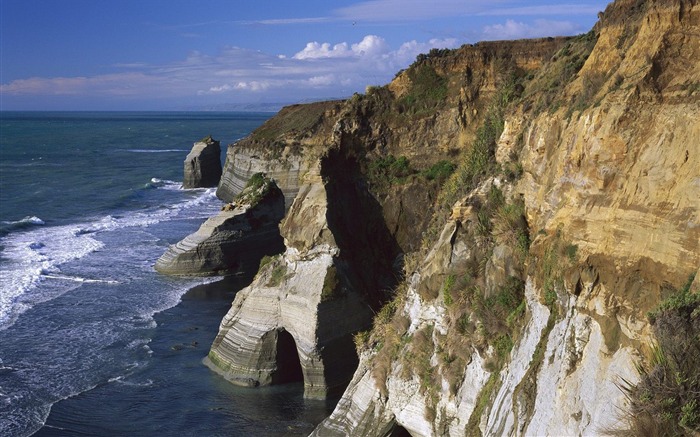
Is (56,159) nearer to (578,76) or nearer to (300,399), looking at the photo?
(300,399)

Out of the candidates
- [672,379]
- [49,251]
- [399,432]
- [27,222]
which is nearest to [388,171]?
[399,432]

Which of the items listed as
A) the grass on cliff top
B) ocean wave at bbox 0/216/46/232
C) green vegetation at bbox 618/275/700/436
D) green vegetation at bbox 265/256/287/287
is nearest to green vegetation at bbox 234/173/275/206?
green vegetation at bbox 265/256/287/287

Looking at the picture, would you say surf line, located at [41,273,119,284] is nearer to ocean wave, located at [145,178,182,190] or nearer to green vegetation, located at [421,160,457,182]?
green vegetation, located at [421,160,457,182]

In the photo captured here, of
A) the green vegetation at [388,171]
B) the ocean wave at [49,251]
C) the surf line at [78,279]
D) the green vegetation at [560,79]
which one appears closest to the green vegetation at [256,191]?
the surf line at [78,279]

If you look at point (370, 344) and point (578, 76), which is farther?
point (370, 344)

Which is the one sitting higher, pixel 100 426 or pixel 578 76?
pixel 578 76

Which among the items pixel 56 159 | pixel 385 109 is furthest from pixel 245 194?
pixel 56 159

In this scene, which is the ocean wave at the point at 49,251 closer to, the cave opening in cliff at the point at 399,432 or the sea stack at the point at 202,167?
the sea stack at the point at 202,167
